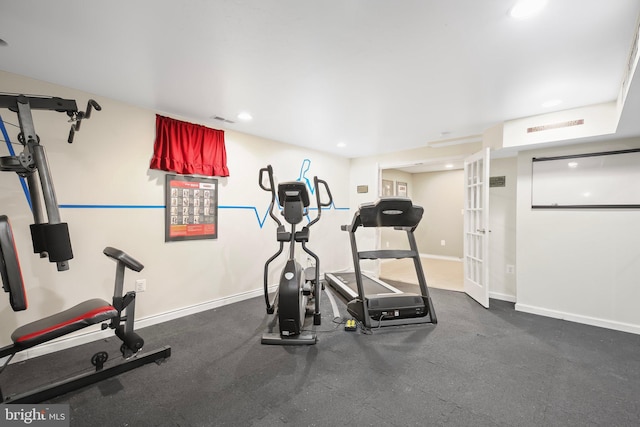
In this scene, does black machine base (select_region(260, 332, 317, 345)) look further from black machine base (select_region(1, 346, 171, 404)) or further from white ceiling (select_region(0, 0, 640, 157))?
white ceiling (select_region(0, 0, 640, 157))

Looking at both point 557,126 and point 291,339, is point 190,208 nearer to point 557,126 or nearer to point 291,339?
point 291,339

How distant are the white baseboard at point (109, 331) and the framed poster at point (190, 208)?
2.77 feet

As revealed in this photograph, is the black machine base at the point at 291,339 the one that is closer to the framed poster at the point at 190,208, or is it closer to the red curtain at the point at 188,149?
the framed poster at the point at 190,208

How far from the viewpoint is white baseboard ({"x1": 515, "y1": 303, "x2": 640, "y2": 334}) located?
2835 mm

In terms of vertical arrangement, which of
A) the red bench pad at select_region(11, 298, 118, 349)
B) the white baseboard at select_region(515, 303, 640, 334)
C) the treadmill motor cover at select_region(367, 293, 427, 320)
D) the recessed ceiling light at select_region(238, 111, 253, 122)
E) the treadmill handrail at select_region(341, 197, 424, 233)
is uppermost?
the recessed ceiling light at select_region(238, 111, 253, 122)

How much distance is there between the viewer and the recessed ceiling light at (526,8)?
54.6 inches

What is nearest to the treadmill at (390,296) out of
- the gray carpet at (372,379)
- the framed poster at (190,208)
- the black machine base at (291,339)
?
the gray carpet at (372,379)

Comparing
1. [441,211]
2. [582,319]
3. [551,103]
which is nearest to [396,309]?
[582,319]

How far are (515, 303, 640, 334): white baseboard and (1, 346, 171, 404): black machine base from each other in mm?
Answer: 4075

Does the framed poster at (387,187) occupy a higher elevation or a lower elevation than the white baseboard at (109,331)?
higher

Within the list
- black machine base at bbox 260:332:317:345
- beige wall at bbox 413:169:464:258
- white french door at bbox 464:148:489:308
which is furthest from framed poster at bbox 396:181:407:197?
black machine base at bbox 260:332:317:345

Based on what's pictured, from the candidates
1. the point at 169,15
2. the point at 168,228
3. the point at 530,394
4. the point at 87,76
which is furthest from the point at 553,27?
the point at 168,228

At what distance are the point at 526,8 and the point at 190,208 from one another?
340cm

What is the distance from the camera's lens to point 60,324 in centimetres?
164
